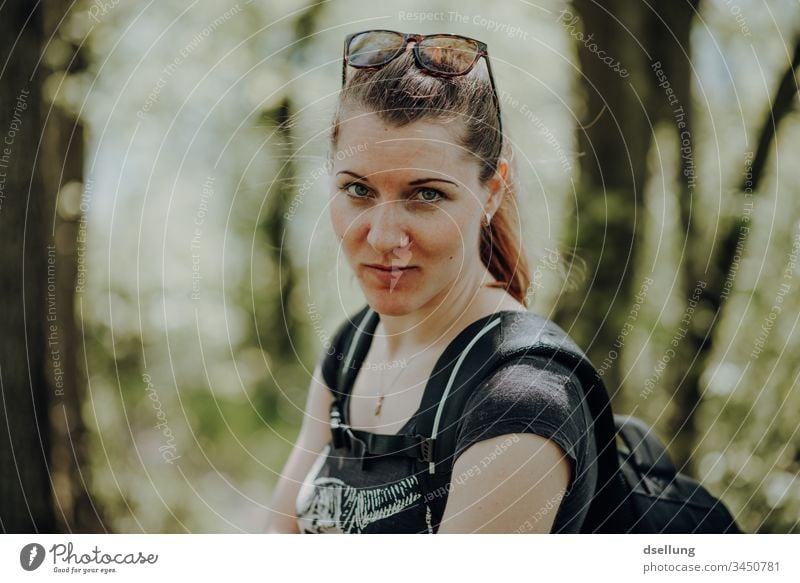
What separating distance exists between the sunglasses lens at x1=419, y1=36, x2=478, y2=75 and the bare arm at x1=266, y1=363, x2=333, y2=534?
473mm

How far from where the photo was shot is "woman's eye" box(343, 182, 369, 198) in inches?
37.6

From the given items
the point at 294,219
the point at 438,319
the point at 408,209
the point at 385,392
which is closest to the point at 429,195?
the point at 408,209

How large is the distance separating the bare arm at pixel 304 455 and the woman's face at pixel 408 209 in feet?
0.60

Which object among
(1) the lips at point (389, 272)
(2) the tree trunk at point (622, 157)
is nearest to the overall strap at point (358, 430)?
(1) the lips at point (389, 272)

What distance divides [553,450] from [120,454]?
3.41 ft

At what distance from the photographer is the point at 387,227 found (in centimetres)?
95

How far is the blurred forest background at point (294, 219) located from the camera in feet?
4.41

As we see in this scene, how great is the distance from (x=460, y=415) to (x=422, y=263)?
24 cm

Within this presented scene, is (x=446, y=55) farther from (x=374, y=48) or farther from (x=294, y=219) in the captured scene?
(x=294, y=219)

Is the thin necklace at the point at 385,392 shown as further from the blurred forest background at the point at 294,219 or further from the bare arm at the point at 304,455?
the blurred forest background at the point at 294,219

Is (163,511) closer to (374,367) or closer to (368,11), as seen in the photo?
(374,367)

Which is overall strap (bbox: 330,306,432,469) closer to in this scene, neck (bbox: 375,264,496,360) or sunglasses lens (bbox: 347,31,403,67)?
neck (bbox: 375,264,496,360)

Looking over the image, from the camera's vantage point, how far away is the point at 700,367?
149cm
